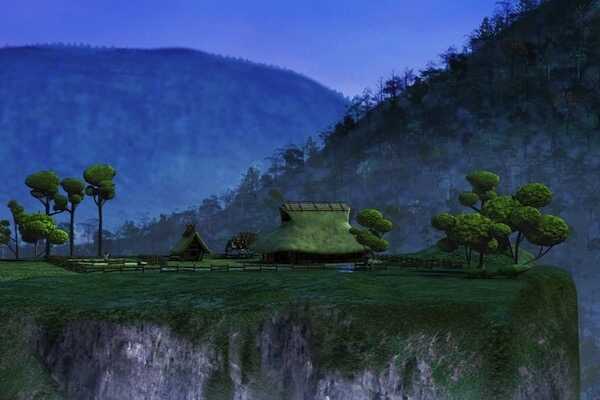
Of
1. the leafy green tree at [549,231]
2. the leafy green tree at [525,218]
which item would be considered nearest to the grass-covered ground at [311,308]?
the leafy green tree at [549,231]

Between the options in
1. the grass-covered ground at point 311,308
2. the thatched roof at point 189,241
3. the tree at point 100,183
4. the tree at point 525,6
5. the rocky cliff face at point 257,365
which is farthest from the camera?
the tree at point 525,6

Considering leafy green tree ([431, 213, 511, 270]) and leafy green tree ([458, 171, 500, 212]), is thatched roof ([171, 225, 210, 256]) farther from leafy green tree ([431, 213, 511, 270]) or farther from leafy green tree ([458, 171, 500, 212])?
leafy green tree ([431, 213, 511, 270])

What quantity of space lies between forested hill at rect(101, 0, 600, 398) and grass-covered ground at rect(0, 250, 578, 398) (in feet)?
268

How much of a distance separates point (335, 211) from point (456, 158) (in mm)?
88074

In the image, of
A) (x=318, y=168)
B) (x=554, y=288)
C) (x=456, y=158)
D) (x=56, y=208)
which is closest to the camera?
(x=554, y=288)

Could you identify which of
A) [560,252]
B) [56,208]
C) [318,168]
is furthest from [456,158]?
[56,208]

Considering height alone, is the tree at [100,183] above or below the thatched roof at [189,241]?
above

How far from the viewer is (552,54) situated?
16050 centimetres

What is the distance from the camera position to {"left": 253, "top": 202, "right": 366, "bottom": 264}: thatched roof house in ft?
225

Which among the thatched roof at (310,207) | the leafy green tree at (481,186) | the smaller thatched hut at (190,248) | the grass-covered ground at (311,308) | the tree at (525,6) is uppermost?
the tree at (525,6)

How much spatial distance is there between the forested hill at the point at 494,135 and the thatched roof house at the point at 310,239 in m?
65.8

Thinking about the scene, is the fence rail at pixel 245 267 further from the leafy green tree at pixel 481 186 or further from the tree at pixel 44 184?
the tree at pixel 44 184

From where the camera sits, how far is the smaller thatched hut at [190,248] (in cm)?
7425

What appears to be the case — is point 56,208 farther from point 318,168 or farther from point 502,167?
point 318,168
